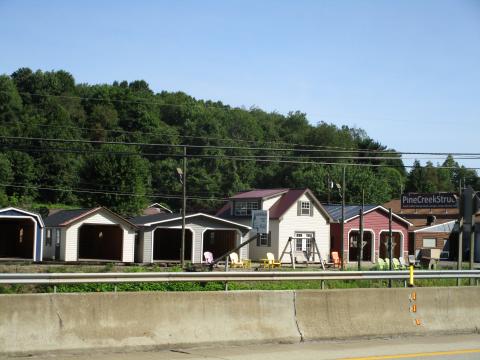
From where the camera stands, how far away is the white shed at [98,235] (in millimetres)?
49500

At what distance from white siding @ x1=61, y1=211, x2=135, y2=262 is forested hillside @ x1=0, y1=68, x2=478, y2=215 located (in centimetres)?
2181

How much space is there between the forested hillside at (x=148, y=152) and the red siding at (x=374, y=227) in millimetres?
12033

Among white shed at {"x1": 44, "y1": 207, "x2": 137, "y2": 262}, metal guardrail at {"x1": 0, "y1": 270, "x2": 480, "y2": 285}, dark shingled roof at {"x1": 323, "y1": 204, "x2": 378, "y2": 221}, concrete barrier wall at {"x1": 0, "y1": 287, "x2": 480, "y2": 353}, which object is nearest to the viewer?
concrete barrier wall at {"x1": 0, "y1": 287, "x2": 480, "y2": 353}

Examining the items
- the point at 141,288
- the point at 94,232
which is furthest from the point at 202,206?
the point at 141,288

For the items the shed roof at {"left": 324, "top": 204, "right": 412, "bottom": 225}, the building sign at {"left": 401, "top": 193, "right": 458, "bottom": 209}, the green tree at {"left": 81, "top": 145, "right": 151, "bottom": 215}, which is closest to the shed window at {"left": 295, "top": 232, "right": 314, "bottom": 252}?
the shed roof at {"left": 324, "top": 204, "right": 412, "bottom": 225}

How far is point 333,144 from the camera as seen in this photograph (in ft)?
419

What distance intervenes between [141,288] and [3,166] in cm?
6230

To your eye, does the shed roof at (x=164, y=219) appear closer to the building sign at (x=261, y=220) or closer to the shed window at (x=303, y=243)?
the shed window at (x=303, y=243)

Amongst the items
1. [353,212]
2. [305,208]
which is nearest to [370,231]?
[353,212]

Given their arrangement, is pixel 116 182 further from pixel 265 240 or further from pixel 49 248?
pixel 49 248

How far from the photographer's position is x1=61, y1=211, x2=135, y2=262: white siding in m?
49.4

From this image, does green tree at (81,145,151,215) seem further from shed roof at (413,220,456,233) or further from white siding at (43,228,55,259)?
shed roof at (413,220,456,233)

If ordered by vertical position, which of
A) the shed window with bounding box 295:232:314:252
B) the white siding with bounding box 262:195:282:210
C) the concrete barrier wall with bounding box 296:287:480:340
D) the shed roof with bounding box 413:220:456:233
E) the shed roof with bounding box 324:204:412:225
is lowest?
the concrete barrier wall with bounding box 296:287:480:340

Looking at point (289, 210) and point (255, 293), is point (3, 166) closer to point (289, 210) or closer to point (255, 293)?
point (289, 210)
